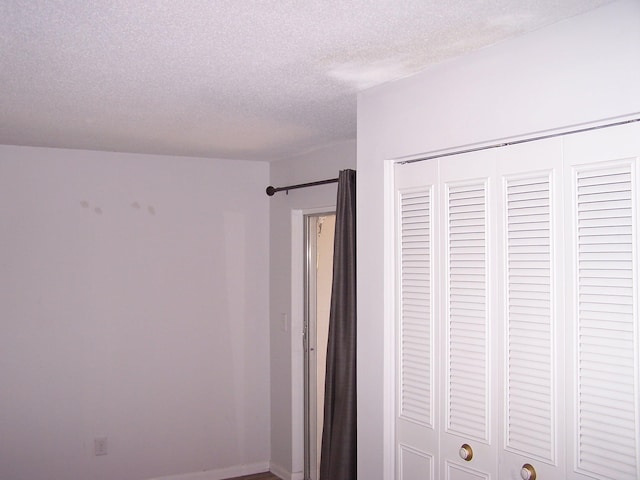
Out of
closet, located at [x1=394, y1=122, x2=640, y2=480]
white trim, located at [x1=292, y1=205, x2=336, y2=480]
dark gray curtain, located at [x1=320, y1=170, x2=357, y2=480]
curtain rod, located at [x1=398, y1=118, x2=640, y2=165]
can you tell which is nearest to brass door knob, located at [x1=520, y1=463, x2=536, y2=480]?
closet, located at [x1=394, y1=122, x2=640, y2=480]

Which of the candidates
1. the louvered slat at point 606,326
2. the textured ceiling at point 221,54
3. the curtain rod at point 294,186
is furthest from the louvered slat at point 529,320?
the curtain rod at point 294,186

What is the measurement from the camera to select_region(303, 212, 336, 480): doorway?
5.09 meters

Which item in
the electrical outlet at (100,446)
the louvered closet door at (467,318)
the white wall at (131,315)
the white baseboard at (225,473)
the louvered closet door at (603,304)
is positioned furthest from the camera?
Answer: the white baseboard at (225,473)

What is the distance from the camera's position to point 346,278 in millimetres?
3881

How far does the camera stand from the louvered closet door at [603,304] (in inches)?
78.7

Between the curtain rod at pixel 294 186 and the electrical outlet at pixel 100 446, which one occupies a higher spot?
the curtain rod at pixel 294 186

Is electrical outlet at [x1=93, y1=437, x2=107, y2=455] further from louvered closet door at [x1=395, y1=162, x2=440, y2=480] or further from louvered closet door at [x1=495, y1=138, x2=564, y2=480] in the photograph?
louvered closet door at [x1=495, y1=138, x2=564, y2=480]

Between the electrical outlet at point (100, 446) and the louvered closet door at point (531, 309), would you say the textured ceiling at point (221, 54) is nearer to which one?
the louvered closet door at point (531, 309)

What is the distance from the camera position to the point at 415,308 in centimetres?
283

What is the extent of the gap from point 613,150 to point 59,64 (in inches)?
83.9

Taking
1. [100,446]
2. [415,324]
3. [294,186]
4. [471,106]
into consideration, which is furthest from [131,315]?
[471,106]

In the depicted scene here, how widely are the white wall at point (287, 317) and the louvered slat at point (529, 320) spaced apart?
2557mm

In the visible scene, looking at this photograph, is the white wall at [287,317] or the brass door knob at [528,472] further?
the white wall at [287,317]

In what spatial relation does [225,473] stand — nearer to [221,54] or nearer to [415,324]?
[415,324]
